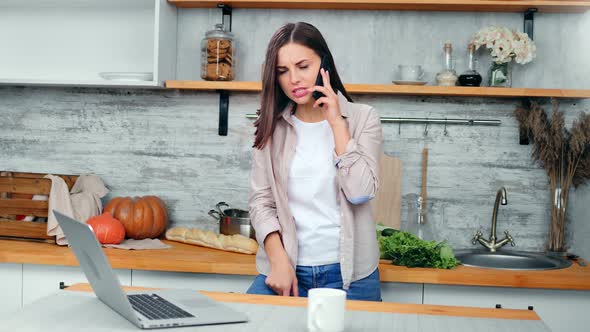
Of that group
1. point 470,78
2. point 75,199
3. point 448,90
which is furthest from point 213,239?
point 470,78

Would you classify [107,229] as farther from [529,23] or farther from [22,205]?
[529,23]

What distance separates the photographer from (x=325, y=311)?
1419 mm

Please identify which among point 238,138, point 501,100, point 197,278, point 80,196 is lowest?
point 197,278

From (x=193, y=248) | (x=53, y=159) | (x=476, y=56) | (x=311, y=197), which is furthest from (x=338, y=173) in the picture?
(x=53, y=159)

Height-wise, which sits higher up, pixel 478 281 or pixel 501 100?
pixel 501 100

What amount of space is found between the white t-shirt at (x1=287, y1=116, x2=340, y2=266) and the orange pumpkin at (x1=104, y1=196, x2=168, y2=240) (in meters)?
1.07

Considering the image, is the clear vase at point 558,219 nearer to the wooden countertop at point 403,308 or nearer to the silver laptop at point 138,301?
the wooden countertop at point 403,308

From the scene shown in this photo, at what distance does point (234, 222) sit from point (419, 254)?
0.81 metres

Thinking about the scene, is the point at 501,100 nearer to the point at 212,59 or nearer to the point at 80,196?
the point at 212,59

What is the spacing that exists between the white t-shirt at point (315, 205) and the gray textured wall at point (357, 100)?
1.04 meters

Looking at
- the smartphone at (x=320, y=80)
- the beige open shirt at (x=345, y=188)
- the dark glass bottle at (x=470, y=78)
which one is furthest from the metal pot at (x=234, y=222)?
the dark glass bottle at (x=470, y=78)

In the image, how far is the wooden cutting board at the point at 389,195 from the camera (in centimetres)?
322

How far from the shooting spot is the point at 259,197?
2.36m

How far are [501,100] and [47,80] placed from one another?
197 cm
